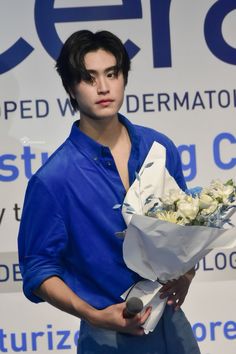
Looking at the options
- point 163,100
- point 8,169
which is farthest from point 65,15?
point 8,169

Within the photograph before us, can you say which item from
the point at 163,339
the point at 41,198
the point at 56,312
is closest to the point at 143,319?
the point at 163,339

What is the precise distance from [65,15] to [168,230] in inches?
58.5

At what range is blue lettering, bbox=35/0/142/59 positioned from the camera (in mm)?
3215

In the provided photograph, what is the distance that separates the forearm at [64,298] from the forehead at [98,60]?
1.77 ft

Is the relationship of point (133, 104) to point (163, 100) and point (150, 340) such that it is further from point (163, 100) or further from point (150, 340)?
point (150, 340)

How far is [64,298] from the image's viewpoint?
2.07 meters

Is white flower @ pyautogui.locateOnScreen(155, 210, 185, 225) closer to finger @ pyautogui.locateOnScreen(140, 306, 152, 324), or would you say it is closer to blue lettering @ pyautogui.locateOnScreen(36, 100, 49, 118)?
finger @ pyautogui.locateOnScreen(140, 306, 152, 324)

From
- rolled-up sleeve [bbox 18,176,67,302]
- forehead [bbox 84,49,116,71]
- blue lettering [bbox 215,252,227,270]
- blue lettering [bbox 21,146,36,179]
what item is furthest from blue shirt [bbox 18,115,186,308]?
blue lettering [bbox 215,252,227,270]

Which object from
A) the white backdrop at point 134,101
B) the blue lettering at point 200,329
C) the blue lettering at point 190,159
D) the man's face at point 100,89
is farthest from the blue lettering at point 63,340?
the man's face at point 100,89

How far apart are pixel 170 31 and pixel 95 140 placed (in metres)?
1.17

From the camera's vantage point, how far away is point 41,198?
2100mm

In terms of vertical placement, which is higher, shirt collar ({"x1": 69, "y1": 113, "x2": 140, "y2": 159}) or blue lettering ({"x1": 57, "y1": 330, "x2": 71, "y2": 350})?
shirt collar ({"x1": 69, "y1": 113, "x2": 140, "y2": 159})

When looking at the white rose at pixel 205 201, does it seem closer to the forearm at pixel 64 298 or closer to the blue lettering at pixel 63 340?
the forearm at pixel 64 298

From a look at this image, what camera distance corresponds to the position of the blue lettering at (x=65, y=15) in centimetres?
321
